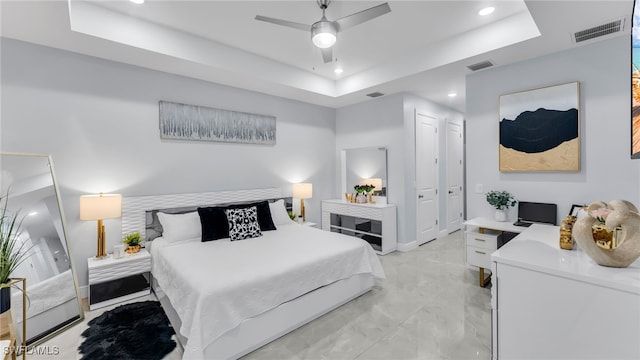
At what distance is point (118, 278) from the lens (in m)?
2.93

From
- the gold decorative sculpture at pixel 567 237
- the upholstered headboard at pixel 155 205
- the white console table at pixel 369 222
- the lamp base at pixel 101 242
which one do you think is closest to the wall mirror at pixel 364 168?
the white console table at pixel 369 222

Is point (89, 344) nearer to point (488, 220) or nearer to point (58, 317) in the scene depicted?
point (58, 317)

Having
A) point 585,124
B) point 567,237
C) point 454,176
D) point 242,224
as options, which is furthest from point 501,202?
point 242,224

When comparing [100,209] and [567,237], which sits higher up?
[100,209]

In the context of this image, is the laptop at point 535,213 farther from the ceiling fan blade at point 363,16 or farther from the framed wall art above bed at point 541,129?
the ceiling fan blade at point 363,16

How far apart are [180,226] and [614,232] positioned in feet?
12.2

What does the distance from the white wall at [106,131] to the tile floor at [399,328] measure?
4.60 feet

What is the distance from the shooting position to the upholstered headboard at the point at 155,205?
130 inches

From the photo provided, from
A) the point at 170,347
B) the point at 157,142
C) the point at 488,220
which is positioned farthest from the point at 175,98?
the point at 488,220

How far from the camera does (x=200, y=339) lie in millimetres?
1855

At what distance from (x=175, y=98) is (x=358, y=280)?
330 cm

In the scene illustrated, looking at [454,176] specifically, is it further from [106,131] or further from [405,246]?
[106,131]

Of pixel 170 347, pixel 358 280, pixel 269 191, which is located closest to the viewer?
pixel 170 347

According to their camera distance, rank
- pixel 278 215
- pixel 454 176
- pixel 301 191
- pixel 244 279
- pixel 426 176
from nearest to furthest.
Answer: pixel 244 279
pixel 278 215
pixel 301 191
pixel 426 176
pixel 454 176
